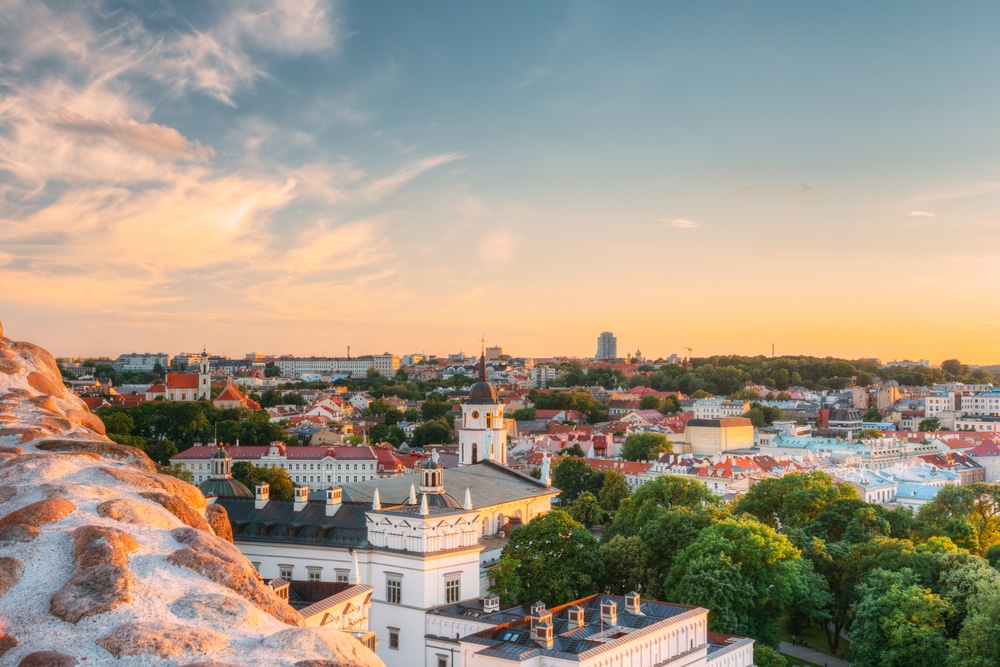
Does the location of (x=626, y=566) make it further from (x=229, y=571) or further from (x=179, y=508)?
(x=229, y=571)

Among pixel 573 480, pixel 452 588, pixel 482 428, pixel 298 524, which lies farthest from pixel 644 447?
pixel 452 588

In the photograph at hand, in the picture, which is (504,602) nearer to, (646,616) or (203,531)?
(646,616)

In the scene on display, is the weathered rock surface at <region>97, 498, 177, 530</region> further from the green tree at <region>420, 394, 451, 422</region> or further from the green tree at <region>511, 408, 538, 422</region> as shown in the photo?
the green tree at <region>511, 408, 538, 422</region>

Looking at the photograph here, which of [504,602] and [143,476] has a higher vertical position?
[143,476]

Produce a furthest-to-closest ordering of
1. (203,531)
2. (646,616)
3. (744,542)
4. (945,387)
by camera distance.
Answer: (945,387) → (744,542) → (646,616) → (203,531)

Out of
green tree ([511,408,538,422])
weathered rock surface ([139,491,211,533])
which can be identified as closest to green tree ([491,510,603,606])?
weathered rock surface ([139,491,211,533])

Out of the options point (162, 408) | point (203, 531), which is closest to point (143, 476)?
point (203, 531)

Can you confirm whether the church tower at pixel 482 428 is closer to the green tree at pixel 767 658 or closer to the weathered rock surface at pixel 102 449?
the green tree at pixel 767 658
